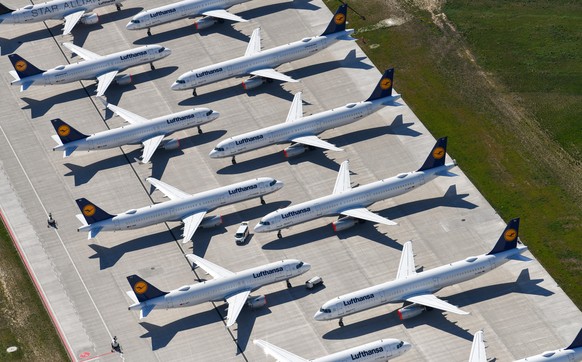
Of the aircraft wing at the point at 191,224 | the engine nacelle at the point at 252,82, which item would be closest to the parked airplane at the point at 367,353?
the aircraft wing at the point at 191,224

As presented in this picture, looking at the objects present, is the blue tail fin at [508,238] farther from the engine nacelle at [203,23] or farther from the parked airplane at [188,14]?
the engine nacelle at [203,23]

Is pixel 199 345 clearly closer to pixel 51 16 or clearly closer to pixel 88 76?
pixel 88 76

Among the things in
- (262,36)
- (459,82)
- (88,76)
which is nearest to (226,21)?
(262,36)

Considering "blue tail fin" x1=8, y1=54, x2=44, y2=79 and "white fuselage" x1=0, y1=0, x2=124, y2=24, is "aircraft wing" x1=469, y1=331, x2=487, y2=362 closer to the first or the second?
"blue tail fin" x1=8, y1=54, x2=44, y2=79

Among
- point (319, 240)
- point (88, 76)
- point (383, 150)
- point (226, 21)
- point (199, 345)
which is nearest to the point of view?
point (199, 345)

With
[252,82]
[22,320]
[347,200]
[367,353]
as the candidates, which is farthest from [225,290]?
[252,82]

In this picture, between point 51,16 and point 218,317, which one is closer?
point 218,317

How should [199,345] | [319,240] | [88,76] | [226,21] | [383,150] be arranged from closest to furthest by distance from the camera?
[199,345]
[319,240]
[383,150]
[88,76]
[226,21]
